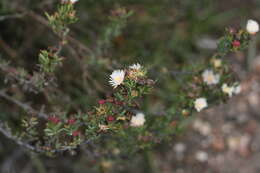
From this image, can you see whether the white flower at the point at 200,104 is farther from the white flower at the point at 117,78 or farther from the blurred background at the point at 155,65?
the white flower at the point at 117,78

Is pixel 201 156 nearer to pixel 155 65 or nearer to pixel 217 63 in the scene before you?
pixel 155 65

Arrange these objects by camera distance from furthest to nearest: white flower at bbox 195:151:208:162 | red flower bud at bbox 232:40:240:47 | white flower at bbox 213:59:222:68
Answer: white flower at bbox 195:151:208:162 < white flower at bbox 213:59:222:68 < red flower bud at bbox 232:40:240:47

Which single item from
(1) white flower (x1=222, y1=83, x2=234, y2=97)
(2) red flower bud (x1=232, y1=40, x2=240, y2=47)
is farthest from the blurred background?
(2) red flower bud (x1=232, y1=40, x2=240, y2=47)

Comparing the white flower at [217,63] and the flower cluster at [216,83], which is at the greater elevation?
the white flower at [217,63]

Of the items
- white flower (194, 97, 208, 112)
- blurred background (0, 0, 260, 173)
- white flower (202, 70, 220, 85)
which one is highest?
blurred background (0, 0, 260, 173)

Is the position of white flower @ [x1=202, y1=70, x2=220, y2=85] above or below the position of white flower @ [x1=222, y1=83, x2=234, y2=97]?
above

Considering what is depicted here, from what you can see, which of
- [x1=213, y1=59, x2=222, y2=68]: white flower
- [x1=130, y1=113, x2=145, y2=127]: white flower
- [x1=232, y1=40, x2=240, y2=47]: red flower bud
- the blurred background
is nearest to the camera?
[x1=232, y1=40, x2=240, y2=47]: red flower bud

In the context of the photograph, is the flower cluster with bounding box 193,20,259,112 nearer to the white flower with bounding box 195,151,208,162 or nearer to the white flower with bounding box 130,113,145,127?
the white flower with bounding box 130,113,145,127

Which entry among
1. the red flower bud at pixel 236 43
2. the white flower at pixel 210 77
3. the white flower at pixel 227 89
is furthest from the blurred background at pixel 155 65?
the red flower bud at pixel 236 43
